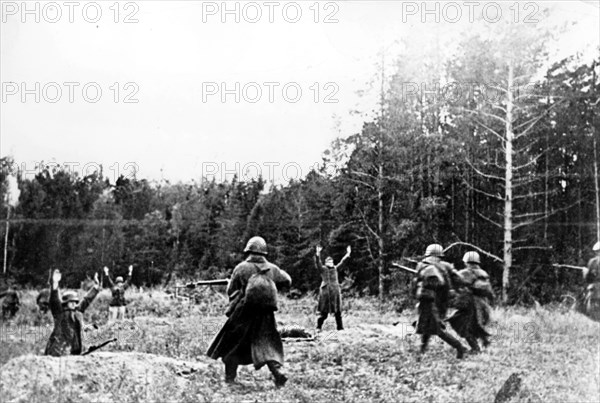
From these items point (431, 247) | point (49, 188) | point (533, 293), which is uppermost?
point (49, 188)

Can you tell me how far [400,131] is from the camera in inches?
230

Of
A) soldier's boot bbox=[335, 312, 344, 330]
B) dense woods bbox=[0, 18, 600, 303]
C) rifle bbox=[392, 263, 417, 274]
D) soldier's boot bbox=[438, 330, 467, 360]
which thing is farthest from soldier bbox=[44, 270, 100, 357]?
soldier's boot bbox=[438, 330, 467, 360]

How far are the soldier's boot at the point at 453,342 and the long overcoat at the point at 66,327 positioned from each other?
242 centimetres

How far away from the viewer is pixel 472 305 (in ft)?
19.0

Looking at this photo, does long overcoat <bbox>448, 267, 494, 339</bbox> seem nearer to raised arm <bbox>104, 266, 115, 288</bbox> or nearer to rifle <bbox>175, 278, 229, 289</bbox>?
rifle <bbox>175, 278, 229, 289</bbox>

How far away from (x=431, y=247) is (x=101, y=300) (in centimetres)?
233

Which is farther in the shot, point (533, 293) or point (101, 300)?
point (533, 293)

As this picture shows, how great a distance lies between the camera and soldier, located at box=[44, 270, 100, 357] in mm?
5211

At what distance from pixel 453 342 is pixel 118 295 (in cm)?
236

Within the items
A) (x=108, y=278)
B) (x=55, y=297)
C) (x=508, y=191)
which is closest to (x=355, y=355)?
(x=508, y=191)

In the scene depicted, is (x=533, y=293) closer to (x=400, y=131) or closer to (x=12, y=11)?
(x=400, y=131)

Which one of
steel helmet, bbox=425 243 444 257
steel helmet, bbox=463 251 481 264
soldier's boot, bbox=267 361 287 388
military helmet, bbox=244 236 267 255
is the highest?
military helmet, bbox=244 236 267 255

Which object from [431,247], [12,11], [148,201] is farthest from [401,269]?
[12,11]

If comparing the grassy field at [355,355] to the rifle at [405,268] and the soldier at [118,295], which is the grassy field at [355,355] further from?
the rifle at [405,268]
